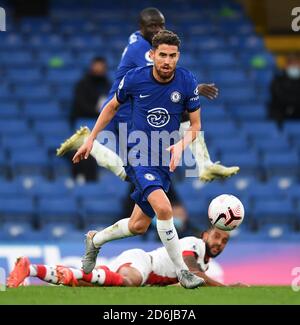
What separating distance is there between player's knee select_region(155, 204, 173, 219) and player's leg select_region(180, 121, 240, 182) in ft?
5.42

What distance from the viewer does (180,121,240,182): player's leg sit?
11000mm

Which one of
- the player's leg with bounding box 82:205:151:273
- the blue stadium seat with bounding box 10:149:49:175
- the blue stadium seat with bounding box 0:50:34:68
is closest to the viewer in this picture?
the player's leg with bounding box 82:205:151:273

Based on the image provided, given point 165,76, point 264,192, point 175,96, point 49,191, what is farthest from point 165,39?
point 264,192

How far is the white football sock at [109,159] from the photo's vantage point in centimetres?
1125

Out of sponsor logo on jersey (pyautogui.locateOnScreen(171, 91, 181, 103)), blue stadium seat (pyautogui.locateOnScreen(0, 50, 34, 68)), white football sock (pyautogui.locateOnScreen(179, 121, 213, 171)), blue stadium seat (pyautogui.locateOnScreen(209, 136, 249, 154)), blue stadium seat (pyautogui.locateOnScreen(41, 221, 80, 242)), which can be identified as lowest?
blue stadium seat (pyautogui.locateOnScreen(41, 221, 80, 242))

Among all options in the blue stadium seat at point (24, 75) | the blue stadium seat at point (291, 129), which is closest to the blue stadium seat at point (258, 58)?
the blue stadium seat at point (291, 129)

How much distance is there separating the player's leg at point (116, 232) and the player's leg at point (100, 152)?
1052mm

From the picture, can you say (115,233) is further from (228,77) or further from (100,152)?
(228,77)

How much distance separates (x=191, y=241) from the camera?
34.8ft

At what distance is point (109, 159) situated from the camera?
11.3 meters

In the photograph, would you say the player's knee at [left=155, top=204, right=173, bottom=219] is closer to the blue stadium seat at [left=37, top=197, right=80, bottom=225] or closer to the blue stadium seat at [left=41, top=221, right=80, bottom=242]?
the blue stadium seat at [left=41, top=221, right=80, bottom=242]

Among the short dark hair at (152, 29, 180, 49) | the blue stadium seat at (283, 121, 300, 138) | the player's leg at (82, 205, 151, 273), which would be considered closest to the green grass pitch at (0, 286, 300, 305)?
the player's leg at (82, 205, 151, 273)

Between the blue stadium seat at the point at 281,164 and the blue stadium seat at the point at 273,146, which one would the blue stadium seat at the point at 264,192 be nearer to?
the blue stadium seat at the point at 281,164

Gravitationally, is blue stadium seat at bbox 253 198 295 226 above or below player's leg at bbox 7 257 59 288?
above
